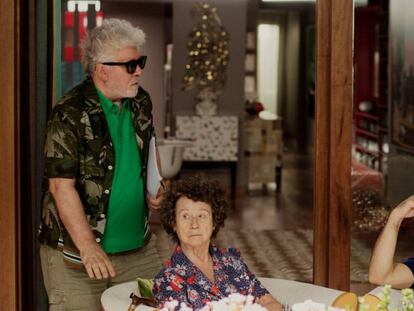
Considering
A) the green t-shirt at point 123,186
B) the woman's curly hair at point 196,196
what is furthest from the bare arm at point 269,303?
the green t-shirt at point 123,186

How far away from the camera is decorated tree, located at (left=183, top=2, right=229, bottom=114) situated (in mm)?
9820

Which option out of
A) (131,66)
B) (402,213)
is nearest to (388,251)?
(402,213)

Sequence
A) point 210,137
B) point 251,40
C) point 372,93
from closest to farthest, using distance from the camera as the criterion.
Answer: point 210,137, point 251,40, point 372,93

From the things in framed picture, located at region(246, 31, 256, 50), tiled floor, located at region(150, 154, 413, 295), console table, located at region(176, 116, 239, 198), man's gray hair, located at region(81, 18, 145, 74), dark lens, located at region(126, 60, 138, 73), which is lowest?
tiled floor, located at region(150, 154, 413, 295)

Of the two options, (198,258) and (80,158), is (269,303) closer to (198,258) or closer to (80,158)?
(198,258)

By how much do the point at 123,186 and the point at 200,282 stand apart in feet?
1.72

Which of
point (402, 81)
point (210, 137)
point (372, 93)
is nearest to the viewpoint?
point (402, 81)

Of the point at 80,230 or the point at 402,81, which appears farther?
the point at 402,81

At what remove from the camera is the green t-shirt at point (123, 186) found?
297 centimetres

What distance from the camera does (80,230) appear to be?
9.23 feet

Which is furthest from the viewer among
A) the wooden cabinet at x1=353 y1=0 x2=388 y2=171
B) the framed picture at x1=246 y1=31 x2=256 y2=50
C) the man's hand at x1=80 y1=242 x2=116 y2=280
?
the framed picture at x1=246 y1=31 x2=256 y2=50

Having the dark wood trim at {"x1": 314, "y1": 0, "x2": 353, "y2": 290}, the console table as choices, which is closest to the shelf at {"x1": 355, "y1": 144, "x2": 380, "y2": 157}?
the console table

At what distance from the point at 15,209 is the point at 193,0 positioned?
Answer: 269 inches

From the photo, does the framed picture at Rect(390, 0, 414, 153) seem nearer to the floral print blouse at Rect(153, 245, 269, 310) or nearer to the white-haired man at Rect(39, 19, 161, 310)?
the white-haired man at Rect(39, 19, 161, 310)
